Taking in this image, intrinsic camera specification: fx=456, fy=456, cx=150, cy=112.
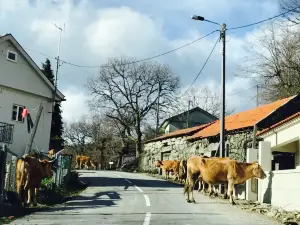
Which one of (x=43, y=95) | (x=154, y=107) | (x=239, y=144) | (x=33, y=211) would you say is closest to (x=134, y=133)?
(x=154, y=107)

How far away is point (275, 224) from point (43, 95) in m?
21.2

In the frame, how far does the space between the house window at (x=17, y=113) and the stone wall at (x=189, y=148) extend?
11993 mm

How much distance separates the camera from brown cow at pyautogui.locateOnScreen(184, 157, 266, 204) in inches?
726

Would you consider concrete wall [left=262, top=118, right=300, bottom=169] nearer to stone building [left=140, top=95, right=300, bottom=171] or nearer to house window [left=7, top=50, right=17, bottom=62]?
stone building [left=140, top=95, right=300, bottom=171]

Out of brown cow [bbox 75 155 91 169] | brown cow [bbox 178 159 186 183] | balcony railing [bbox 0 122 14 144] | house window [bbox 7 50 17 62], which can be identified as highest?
house window [bbox 7 50 17 62]

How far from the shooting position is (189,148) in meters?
35.3

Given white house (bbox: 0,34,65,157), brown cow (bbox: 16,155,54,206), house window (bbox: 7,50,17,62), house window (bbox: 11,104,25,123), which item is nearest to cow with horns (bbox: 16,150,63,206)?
brown cow (bbox: 16,155,54,206)

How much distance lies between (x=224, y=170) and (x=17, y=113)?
1447 cm

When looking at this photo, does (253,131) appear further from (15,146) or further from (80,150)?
(80,150)

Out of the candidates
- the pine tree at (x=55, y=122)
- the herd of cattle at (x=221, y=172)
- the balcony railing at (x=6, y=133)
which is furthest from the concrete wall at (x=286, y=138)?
the pine tree at (x=55, y=122)

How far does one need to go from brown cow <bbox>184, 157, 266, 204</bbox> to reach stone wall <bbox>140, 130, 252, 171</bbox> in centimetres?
423

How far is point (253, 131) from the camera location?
22578mm

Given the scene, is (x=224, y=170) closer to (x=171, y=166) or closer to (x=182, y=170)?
(x=182, y=170)

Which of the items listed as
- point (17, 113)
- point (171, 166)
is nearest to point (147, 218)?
point (17, 113)
